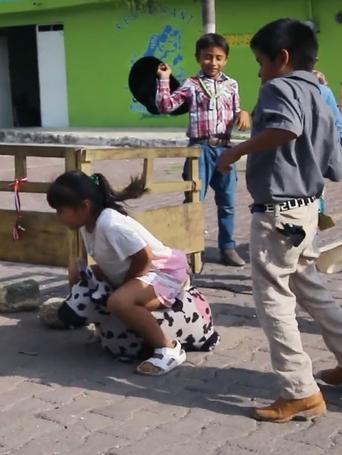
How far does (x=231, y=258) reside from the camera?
702cm

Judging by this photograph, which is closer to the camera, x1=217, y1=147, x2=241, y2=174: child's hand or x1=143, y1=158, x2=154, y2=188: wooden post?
x1=217, y1=147, x2=241, y2=174: child's hand

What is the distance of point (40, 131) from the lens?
21125mm

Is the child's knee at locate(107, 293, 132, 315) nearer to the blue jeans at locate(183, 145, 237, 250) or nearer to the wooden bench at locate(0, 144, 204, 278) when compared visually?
the wooden bench at locate(0, 144, 204, 278)

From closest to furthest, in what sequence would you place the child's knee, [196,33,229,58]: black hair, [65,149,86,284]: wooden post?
the child's knee → [65,149,86,284]: wooden post → [196,33,229,58]: black hair

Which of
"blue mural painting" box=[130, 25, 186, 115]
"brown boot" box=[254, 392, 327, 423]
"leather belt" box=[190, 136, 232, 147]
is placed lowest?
"brown boot" box=[254, 392, 327, 423]

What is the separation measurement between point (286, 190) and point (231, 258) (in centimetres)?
327

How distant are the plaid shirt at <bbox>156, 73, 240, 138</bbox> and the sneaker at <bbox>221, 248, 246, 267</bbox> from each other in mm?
941

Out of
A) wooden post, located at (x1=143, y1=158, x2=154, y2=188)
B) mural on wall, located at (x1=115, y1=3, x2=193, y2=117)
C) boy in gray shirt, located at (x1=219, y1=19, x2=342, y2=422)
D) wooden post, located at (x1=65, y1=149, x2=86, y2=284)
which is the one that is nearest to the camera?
boy in gray shirt, located at (x1=219, y1=19, x2=342, y2=422)

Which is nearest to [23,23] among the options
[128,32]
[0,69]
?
[0,69]

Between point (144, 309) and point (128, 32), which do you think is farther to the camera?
point (128, 32)

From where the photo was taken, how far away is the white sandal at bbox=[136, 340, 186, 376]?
14.8 feet

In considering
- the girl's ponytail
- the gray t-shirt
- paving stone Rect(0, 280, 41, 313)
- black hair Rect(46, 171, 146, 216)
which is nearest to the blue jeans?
paving stone Rect(0, 280, 41, 313)

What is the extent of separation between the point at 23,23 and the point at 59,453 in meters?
20.2

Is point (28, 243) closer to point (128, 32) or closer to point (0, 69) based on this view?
point (128, 32)
